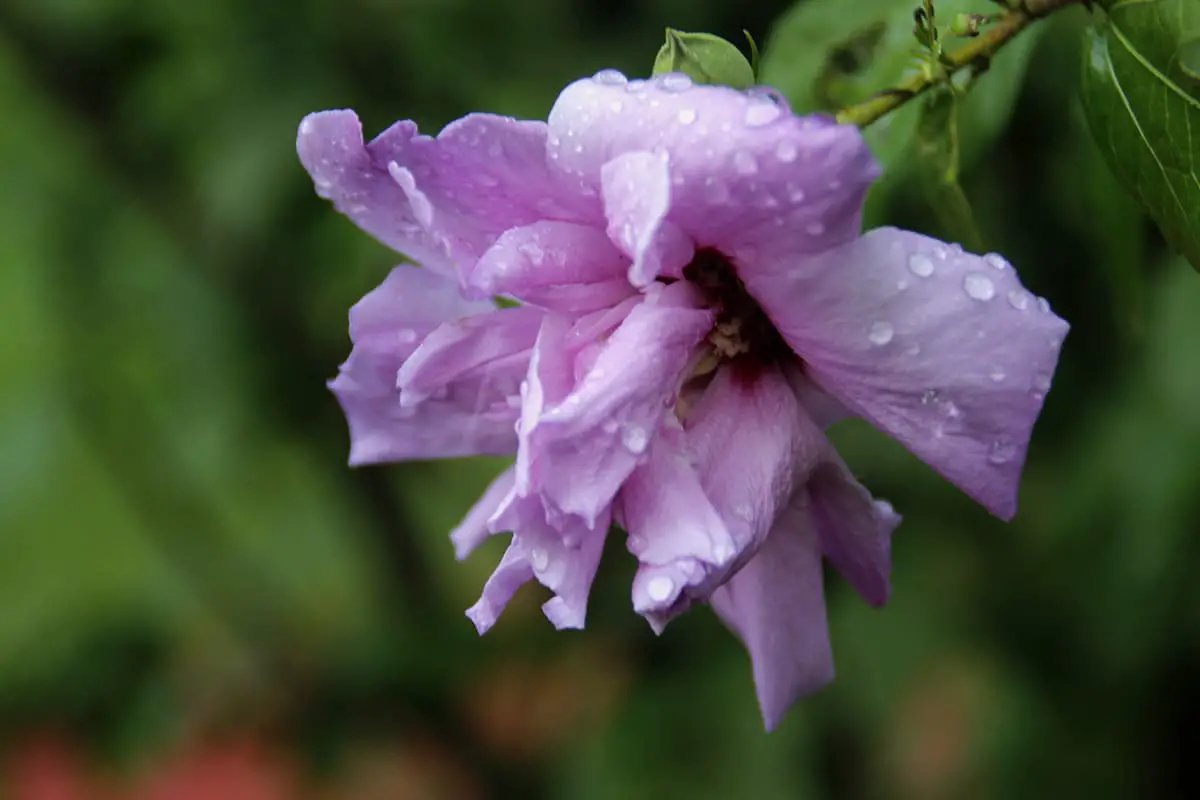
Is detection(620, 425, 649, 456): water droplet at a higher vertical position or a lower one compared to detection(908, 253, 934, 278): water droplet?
lower

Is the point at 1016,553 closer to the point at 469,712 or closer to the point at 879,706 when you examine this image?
the point at 879,706

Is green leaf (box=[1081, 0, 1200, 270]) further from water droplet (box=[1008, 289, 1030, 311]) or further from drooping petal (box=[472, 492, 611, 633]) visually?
drooping petal (box=[472, 492, 611, 633])

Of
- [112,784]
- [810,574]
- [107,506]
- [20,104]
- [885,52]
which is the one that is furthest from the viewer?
[107,506]

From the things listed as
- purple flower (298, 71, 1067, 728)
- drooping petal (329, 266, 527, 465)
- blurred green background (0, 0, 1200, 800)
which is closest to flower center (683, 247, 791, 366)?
purple flower (298, 71, 1067, 728)

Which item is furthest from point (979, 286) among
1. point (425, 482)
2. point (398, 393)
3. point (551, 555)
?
point (425, 482)

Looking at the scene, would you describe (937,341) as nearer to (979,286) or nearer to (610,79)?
(979,286)

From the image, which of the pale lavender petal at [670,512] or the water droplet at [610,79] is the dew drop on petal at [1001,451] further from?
the water droplet at [610,79]

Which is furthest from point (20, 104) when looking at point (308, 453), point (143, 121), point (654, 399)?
point (654, 399)
